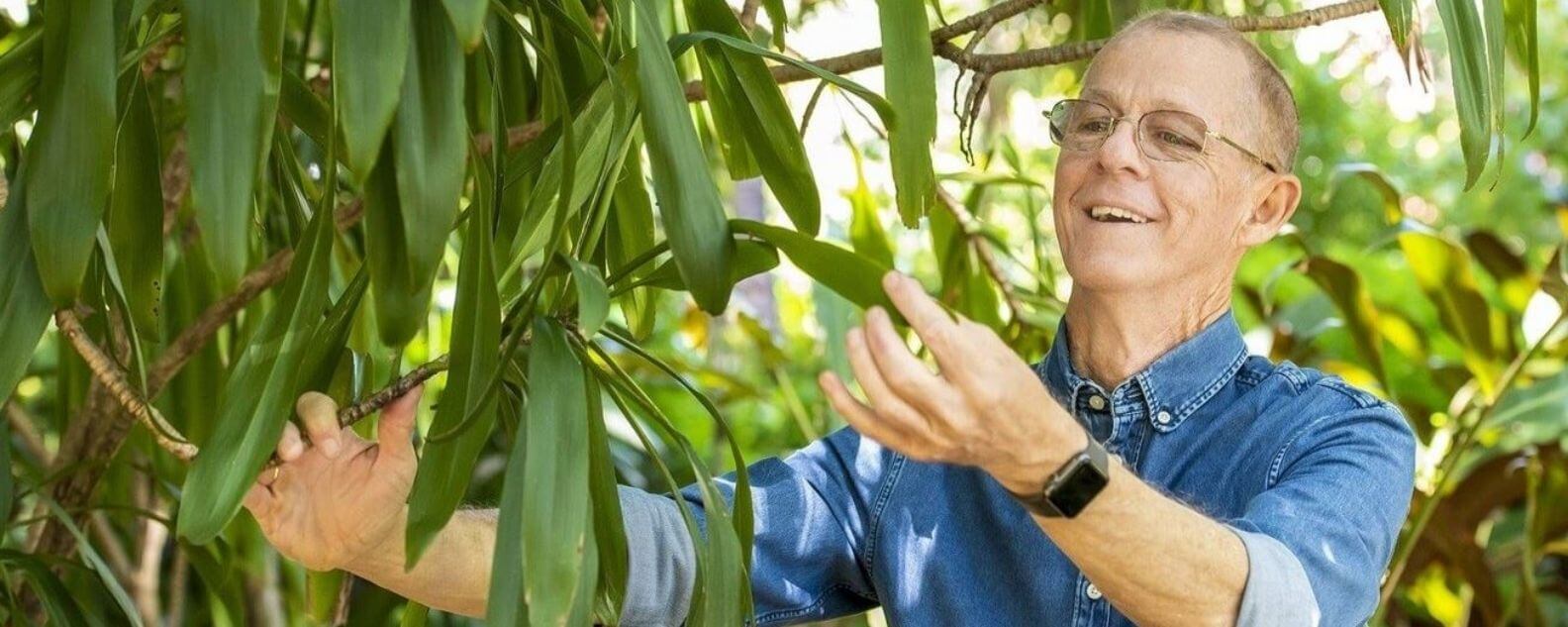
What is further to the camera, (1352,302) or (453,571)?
(1352,302)

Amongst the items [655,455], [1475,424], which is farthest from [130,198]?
[1475,424]

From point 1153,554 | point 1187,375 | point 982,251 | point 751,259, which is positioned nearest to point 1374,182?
point 982,251

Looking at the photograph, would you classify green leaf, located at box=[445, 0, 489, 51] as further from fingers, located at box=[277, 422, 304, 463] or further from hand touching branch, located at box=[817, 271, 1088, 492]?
fingers, located at box=[277, 422, 304, 463]

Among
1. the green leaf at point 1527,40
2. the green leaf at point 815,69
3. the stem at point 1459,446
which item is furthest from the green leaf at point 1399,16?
the stem at point 1459,446

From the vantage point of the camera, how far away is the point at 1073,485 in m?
0.76

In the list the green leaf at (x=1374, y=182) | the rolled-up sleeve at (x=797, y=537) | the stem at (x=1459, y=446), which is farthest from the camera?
the stem at (x=1459, y=446)

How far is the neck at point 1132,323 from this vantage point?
1.13 m

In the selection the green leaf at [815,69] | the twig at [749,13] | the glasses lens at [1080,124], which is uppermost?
the twig at [749,13]

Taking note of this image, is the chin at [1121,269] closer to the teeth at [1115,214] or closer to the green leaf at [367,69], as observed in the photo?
the teeth at [1115,214]

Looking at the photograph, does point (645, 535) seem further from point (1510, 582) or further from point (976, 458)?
point (1510, 582)

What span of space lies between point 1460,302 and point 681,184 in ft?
4.80

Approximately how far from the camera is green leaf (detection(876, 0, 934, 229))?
816 mm

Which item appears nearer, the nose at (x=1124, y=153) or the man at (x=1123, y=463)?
the man at (x=1123, y=463)

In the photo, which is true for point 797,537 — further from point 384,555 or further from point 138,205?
point 138,205
